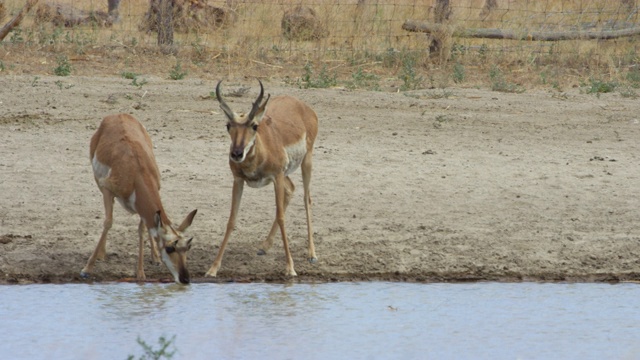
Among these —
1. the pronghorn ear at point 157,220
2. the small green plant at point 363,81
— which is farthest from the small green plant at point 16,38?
the pronghorn ear at point 157,220

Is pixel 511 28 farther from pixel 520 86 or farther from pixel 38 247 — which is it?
pixel 38 247

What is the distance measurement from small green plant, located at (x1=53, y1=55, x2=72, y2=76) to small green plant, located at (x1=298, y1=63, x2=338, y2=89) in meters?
2.89

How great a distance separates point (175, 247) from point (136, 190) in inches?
22.6

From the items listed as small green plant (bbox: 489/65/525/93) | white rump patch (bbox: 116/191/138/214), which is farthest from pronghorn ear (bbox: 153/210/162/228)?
small green plant (bbox: 489/65/525/93)

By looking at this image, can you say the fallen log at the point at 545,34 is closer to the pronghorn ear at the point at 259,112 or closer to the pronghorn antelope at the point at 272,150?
the pronghorn antelope at the point at 272,150

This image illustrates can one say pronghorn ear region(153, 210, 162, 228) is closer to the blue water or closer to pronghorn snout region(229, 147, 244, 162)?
the blue water

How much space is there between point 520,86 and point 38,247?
811cm

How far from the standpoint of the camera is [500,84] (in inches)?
562

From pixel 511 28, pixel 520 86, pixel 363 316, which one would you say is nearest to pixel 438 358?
pixel 363 316

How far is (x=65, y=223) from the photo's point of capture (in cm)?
885

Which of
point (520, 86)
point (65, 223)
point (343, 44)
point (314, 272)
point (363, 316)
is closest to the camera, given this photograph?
point (363, 316)

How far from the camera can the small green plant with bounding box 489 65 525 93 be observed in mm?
14180

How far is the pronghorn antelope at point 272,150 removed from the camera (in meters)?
7.64

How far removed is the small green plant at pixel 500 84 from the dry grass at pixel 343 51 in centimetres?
13
